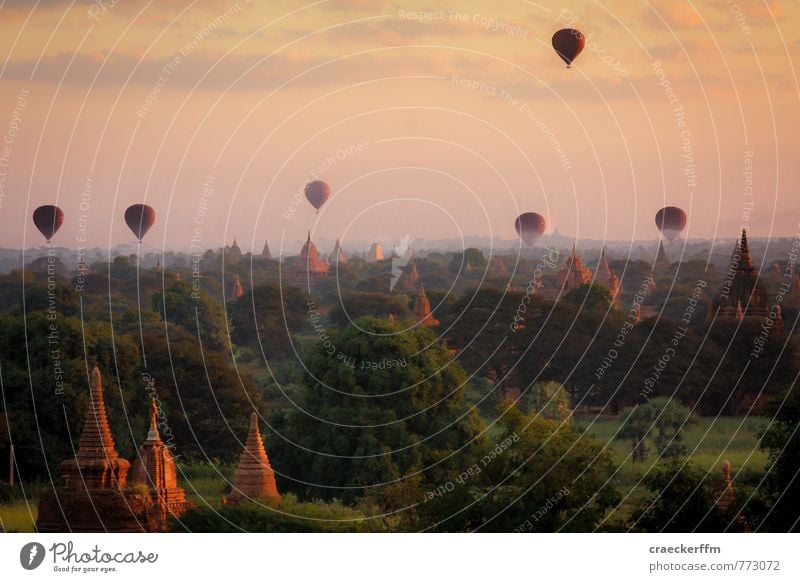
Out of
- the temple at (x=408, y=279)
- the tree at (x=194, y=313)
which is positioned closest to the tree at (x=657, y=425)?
the tree at (x=194, y=313)

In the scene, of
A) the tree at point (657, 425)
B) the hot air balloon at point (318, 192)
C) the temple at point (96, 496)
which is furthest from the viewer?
the hot air balloon at point (318, 192)

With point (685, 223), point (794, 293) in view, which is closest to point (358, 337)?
point (794, 293)

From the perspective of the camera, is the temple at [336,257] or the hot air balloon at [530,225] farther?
the temple at [336,257]

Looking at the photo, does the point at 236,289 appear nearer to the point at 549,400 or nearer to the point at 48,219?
the point at 48,219

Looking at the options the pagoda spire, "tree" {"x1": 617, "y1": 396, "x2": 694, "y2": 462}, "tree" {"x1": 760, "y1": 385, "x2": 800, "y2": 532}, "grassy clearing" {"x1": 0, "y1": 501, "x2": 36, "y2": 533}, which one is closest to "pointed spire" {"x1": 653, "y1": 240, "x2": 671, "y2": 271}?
"tree" {"x1": 617, "y1": 396, "x2": 694, "y2": 462}

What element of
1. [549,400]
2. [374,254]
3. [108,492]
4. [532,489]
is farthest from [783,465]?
[374,254]

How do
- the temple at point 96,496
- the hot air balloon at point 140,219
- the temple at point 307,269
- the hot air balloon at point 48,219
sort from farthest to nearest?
the temple at point 307,269, the hot air balloon at point 140,219, the hot air balloon at point 48,219, the temple at point 96,496

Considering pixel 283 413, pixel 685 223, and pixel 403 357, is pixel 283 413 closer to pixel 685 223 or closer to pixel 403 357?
pixel 403 357

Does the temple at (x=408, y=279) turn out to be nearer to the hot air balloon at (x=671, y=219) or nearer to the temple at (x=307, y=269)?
the temple at (x=307, y=269)
